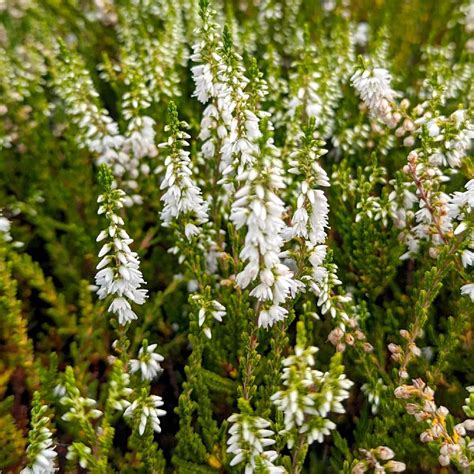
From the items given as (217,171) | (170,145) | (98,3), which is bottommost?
(170,145)

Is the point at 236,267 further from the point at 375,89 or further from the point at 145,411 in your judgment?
the point at 375,89

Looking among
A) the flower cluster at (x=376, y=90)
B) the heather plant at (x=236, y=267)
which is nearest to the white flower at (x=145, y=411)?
the heather plant at (x=236, y=267)

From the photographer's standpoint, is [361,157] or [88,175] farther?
[88,175]

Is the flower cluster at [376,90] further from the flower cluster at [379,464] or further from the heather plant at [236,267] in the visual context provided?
the flower cluster at [379,464]

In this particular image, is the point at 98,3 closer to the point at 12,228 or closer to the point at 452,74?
the point at 12,228

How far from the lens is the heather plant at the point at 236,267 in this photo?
77.3 inches

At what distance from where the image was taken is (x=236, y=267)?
261 centimetres

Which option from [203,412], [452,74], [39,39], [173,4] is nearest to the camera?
[203,412]

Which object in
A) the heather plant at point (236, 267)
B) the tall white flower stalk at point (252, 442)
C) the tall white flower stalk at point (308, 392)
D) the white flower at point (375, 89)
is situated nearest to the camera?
the tall white flower stalk at point (308, 392)

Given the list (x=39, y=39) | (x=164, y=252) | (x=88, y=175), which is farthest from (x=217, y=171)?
(x=39, y=39)

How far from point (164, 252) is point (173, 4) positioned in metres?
2.12

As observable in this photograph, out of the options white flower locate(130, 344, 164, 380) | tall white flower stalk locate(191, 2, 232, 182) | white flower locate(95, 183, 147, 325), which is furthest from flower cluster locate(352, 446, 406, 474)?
tall white flower stalk locate(191, 2, 232, 182)

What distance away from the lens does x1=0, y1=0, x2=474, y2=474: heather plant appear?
6.44 ft

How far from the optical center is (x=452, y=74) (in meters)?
3.75
